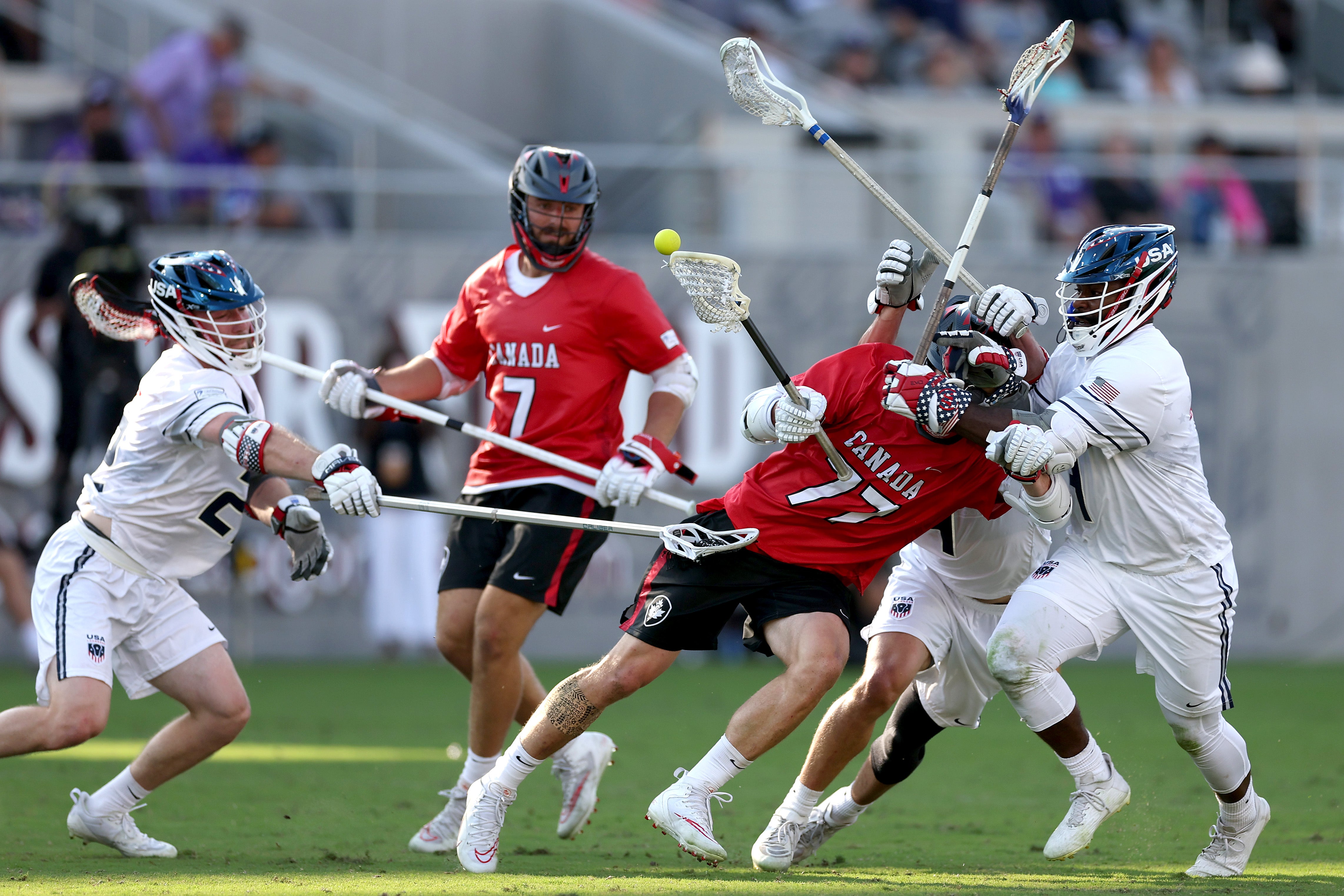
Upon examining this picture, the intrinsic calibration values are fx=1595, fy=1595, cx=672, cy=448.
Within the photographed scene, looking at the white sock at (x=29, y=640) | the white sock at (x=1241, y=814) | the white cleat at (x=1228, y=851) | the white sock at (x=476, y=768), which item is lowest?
the white sock at (x=29, y=640)

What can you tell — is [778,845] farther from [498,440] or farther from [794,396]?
[498,440]

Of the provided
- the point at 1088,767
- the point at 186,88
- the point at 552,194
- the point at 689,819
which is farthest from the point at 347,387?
the point at 186,88

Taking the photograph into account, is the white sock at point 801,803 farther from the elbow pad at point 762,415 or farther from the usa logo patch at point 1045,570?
the elbow pad at point 762,415

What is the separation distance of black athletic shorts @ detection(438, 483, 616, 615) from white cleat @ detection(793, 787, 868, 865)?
123 centimetres

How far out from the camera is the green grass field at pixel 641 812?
16.8 feet

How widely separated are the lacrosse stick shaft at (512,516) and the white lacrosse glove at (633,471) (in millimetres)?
113

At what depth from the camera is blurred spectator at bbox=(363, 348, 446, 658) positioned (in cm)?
1265

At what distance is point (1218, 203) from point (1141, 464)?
8.96 metres

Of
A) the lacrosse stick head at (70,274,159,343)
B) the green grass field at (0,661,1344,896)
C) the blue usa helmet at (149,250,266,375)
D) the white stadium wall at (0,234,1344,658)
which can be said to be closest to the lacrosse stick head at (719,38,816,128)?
the blue usa helmet at (149,250,266,375)

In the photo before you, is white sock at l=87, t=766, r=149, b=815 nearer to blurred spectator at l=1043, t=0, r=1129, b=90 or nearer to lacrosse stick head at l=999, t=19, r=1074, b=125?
lacrosse stick head at l=999, t=19, r=1074, b=125

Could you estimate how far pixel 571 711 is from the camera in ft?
17.8

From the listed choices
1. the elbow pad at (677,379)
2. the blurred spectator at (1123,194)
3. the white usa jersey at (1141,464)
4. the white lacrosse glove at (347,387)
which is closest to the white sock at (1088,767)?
the white usa jersey at (1141,464)

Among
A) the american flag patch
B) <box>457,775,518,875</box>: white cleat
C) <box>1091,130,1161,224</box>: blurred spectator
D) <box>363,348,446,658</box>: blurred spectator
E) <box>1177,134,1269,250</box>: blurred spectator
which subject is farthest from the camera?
<box>1177,134,1269,250</box>: blurred spectator

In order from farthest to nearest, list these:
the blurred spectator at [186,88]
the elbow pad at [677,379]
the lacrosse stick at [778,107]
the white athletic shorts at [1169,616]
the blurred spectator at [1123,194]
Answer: the blurred spectator at [186,88] < the blurred spectator at [1123,194] < the elbow pad at [677,379] < the lacrosse stick at [778,107] < the white athletic shorts at [1169,616]
